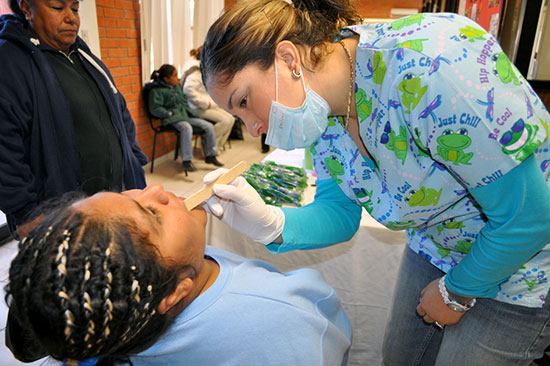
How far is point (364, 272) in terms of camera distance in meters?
1.75

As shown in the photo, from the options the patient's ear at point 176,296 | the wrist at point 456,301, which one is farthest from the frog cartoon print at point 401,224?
the patient's ear at point 176,296

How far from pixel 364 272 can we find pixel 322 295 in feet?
2.31

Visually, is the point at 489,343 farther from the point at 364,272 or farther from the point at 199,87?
the point at 199,87

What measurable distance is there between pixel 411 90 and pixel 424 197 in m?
0.26

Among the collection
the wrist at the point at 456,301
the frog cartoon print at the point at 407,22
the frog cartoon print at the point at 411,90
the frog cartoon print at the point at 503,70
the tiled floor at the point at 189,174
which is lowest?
the tiled floor at the point at 189,174

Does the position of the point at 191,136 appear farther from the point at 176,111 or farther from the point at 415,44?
the point at 415,44

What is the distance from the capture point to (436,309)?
985mm

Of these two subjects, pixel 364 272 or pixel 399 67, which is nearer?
pixel 399 67

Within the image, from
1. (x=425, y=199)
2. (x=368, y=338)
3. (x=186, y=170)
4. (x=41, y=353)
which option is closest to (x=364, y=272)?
(x=368, y=338)

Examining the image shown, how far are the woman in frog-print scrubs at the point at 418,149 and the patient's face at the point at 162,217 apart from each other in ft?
0.52

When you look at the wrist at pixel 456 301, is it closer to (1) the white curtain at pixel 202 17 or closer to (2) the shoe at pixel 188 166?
(2) the shoe at pixel 188 166

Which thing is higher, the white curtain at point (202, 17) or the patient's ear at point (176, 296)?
the white curtain at point (202, 17)

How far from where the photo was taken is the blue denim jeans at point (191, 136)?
4824mm

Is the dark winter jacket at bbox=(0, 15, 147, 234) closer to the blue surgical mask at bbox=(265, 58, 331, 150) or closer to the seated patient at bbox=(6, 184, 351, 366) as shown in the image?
the seated patient at bbox=(6, 184, 351, 366)
